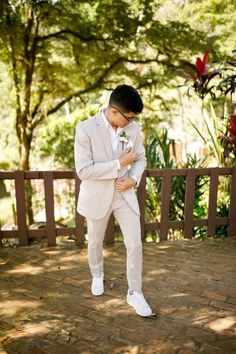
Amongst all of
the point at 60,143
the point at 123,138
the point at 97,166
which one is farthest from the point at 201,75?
the point at 60,143

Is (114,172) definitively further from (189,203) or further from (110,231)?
(189,203)

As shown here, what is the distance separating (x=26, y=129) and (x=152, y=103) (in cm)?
458

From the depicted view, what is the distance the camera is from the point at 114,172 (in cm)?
251

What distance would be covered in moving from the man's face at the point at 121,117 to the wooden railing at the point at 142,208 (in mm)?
1605

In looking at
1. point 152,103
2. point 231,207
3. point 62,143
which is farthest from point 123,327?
point 152,103

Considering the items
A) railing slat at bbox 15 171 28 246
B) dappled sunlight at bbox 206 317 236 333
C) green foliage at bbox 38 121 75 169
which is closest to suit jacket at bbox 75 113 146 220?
dappled sunlight at bbox 206 317 236 333

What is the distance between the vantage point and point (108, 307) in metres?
2.81

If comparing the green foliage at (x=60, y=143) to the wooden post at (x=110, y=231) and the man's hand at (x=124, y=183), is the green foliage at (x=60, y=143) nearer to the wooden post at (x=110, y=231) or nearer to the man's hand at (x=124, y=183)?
the wooden post at (x=110, y=231)

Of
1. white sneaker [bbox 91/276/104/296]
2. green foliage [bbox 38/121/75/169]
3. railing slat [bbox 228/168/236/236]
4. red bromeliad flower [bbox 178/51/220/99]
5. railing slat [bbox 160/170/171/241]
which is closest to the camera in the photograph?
white sneaker [bbox 91/276/104/296]

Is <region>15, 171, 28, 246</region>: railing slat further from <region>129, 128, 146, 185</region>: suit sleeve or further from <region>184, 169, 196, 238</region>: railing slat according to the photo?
<region>184, 169, 196, 238</region>: railing slat

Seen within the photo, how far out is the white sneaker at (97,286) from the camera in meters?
2.98

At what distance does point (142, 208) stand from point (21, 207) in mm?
1477

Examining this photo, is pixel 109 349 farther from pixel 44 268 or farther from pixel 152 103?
pixel 152 103

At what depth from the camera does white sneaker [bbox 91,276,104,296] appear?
298cm
